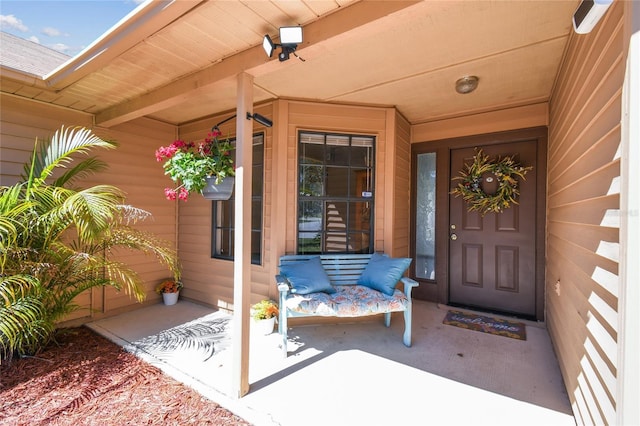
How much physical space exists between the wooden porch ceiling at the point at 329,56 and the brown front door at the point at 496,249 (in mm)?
651

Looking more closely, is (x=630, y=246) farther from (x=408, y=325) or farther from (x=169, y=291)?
(x=169, y=291)

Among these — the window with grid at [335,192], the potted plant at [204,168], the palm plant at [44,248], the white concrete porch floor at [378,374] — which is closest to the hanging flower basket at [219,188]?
the potted plant at [204,168]

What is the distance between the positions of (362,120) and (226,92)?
154cm

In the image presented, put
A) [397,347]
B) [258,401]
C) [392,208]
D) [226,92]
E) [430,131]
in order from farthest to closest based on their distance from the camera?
1. [430,131]
2. [392,208]
3. [226,92]
4. [397,347]
5. [258,401]

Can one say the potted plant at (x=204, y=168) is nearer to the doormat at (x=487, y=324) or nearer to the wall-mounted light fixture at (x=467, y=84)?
the wall-mounted light fixture at (x=467, y=84)

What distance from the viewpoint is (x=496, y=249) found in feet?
11.7

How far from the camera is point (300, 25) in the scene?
183cm

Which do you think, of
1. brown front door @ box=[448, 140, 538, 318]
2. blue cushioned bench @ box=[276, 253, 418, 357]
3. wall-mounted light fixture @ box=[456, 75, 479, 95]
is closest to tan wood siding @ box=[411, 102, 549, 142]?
brown front door @ box=[448, 140, 538, 318]

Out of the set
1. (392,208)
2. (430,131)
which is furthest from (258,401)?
(430,131)

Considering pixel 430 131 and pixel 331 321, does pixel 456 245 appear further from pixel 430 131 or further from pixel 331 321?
pixel 331 321

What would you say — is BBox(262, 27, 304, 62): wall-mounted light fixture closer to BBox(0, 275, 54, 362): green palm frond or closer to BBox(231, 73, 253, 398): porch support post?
BBox(231, 73, 253, 398): porch support post

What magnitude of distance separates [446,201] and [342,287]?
1890 mm

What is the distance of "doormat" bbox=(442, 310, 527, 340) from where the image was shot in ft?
9.85

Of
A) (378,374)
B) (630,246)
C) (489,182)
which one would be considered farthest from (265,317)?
(489,182)
